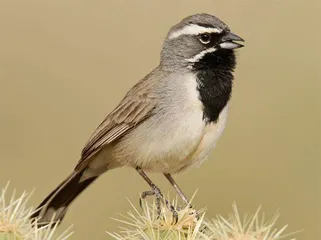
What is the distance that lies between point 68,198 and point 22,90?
2.37 m

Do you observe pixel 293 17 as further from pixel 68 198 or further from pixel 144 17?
pixel 68 198

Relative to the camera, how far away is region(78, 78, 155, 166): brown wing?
5707 millimetres

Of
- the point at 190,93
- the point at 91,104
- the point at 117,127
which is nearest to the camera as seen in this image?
the point at 190,93

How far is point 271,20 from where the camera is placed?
29.0 ft

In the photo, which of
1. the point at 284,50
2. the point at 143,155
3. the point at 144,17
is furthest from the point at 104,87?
the point at 143,155

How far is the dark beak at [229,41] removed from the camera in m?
5.51

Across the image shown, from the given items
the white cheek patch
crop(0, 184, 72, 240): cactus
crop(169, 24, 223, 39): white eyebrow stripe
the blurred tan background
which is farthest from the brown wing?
crop(0, 184, 72, 240): cactus

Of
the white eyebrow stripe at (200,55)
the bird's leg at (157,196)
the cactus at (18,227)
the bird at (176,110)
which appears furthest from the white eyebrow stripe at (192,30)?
the cactus at (18,227)

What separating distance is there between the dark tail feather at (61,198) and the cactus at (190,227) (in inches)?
65.3

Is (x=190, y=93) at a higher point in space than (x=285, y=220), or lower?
higher

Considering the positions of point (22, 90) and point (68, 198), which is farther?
point (22, 90)

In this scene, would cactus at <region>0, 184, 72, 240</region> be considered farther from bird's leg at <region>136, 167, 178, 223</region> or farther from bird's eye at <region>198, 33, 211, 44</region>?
bird's eye at <region>198, 33, 211, 44</region>

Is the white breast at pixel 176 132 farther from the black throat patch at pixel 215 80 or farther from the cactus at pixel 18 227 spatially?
the cactus at pixel 18 227

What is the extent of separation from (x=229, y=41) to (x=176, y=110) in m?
0.56
